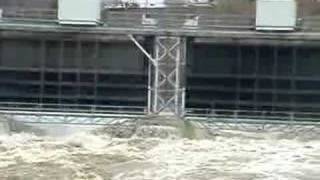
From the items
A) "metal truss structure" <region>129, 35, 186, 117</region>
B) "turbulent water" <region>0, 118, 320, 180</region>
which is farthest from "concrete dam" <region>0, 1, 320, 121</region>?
"turbulent water" <region>0, 118, 320, 180</region>

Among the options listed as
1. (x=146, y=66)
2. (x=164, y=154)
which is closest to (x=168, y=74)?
(x=146, y=66)

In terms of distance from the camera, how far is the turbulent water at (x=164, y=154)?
22.5m

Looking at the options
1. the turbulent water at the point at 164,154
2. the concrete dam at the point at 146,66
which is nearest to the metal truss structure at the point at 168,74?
the concrete dam at the point at 146,66

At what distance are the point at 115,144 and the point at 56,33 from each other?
7.18 m

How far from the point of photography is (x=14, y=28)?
112 ft

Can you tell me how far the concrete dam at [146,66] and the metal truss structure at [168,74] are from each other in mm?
648

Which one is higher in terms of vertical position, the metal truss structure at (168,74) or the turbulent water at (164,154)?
the metal truss structure at (168,74)

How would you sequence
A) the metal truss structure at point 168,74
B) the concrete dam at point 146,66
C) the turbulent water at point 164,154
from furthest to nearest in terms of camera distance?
the concrete dam at point 146,66, the metal truss structure at point 168,74, the turbulent water at point 164,154

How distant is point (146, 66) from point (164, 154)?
28.7ft

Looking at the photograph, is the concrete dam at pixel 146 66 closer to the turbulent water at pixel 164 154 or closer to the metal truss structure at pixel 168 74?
the metal truss structure at pixel 168 74

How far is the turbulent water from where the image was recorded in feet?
73.7

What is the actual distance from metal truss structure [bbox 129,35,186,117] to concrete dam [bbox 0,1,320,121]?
2.12 feet

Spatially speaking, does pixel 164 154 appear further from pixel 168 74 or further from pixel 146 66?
pixel 146 66

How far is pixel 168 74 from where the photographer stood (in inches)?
1299
